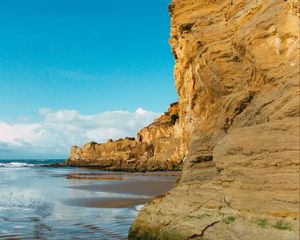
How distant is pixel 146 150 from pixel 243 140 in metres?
79.3

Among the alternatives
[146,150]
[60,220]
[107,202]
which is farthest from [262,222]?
[146,150]

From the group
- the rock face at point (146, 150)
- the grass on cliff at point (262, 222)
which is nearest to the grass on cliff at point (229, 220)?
the grass on cliff at point (262, 222)

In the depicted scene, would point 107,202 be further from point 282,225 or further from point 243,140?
point 282,225

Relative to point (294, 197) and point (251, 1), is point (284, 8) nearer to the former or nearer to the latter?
point (251, 1)

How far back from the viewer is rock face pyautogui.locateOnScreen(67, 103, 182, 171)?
72000mm

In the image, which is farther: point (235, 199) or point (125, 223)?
point (125, 223)

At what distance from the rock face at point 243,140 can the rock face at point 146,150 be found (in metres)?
50.8

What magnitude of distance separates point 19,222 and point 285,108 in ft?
39.5

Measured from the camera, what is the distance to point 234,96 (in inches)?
469

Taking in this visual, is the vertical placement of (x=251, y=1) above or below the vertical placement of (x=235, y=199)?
above

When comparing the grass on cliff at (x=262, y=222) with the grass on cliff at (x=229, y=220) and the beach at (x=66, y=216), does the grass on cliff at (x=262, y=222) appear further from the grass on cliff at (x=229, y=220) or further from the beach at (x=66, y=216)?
the beach at (x=66, y=216)

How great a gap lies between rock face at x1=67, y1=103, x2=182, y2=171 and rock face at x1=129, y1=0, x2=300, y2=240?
50.8 m

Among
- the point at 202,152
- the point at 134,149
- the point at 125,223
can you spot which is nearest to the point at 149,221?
the point at 202,152

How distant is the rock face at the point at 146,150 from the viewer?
72.0 metres
